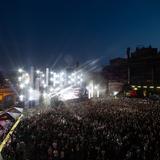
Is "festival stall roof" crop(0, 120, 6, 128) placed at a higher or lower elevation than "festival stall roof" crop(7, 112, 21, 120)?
lower

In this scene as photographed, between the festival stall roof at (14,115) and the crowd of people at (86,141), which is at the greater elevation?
the festival stall roof at (14,115)

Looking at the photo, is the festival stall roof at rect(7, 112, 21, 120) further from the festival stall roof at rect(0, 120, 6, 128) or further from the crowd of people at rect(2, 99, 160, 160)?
the crowd of people at rect(2, 99, 160, 160)

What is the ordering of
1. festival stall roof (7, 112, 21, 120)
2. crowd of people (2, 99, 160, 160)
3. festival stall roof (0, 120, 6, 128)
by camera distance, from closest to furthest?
crowd of people (2, 99, 160, 160) < festival stall roof (0, 120, 6, 128) < festival stall roof (7, 112, 21, 120)

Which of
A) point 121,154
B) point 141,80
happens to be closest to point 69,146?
point 121,154

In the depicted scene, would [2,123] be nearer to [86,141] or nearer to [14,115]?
[14,115]

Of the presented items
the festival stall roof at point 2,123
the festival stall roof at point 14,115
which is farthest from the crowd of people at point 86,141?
the festival stall roof at point 14,115

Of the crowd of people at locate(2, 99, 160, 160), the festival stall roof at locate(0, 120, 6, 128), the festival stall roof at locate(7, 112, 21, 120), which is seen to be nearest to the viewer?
the crowd of people at locate(2, 99, 160, 160)

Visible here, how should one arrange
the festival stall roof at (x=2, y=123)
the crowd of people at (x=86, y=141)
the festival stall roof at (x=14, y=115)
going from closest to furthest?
the crowd of people at (x=86, y=141) < the festival stall roof at (x=2, y=123) < the festival stall roof at (x=14, y=115)

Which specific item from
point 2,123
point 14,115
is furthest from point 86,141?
point 14,115

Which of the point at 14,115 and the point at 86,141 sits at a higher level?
the point at 14,115

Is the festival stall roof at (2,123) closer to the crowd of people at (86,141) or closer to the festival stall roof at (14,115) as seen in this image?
the festival stall roof at (14,115)

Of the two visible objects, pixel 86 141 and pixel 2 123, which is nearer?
pixel 86 141

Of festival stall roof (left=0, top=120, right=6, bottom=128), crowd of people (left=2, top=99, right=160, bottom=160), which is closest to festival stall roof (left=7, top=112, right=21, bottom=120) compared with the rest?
festival stall roof (left=0, top=120, right=6, bottom=128)

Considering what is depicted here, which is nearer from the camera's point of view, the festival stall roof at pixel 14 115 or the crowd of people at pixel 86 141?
the crowd of people at pixel 86 141
